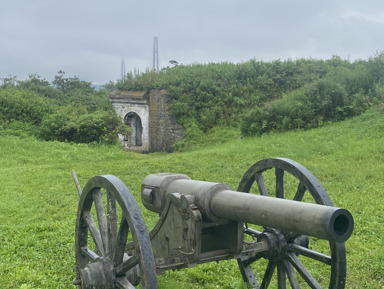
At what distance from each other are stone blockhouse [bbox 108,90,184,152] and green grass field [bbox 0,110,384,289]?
278cm

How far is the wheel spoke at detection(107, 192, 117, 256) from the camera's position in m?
3.56

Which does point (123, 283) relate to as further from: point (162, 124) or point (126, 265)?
point (162, 124)

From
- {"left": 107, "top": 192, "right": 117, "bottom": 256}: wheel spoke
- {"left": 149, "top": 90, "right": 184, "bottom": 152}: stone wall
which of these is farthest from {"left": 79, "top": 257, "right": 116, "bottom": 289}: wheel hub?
{"left": 149, "top": 90, "right": 184, "bottom": 152}: stone wall

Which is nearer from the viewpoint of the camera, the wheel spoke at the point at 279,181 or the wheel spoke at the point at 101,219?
the wheel spoke at the point at 101,219

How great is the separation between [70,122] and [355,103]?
10.8 m

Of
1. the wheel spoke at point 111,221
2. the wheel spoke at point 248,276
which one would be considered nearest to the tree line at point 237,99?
the wheel spoke at point 248,276

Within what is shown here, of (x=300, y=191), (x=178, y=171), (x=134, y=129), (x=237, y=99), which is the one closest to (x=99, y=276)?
(x=300, y=191)

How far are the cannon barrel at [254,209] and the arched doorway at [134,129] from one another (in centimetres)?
1709

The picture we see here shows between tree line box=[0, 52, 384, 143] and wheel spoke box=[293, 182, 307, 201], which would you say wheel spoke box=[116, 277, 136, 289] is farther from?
tree line box=[0, 52, 384, 143]

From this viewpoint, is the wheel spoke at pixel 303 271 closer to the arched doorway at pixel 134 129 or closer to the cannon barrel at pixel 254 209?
the cannon barrel at pixel 254 209

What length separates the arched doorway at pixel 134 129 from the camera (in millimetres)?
21172

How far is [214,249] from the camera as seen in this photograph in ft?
12.1

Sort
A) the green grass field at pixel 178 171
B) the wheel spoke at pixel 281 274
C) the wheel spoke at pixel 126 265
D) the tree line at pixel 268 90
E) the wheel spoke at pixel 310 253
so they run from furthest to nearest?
the tree line at pixel 268 90, the green grass field at pixel 178 171, the wheel spoke at pixel 281 274, the wheel spoke at pixel 310 253, the wheel spoke at pixel 126 265

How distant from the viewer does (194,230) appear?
3369 millimetres
